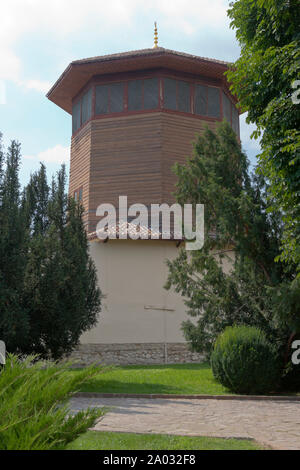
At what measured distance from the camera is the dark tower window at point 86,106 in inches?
862

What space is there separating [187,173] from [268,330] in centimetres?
498

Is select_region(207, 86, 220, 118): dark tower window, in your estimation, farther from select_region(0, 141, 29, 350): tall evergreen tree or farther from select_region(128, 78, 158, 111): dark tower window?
select_region(0, 141, 29, 350): tall evergreen tree

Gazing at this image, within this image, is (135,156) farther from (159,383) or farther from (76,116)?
(159,383)

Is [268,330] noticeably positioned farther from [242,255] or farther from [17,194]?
[17,194]

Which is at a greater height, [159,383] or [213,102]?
[213,102]

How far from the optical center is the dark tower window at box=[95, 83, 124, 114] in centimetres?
2128

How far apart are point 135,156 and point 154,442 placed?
16.4 meters

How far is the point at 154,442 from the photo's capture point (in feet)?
17.9

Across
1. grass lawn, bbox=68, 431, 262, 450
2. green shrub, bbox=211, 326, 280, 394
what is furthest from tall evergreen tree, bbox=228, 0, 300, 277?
grass lawn, bbox=68, 431, 262, 450

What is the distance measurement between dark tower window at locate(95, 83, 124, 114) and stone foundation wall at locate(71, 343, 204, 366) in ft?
34.7

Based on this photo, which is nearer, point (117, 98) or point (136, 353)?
point (136, 353)

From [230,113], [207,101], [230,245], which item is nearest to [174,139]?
[207,101]

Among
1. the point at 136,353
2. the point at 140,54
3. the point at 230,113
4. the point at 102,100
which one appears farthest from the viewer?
the point at 230,113

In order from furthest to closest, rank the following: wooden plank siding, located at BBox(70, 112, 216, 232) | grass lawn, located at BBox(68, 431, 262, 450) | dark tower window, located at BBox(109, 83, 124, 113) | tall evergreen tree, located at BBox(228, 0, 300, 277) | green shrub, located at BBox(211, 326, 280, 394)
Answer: dark tower window, located at BBox(109, 83, 124, 113)
wooden plank siding, located at BBox(70, 112, 216, 232)
green shrub, located at BBox(211, 326, 280, 394)
tall evergreen tree, located at BBox(228, 0, 300, 277)
grass lawn, located at BBox(68, 431, 262, 450)
